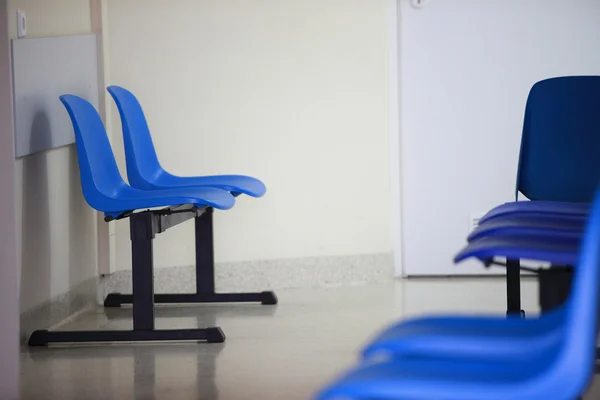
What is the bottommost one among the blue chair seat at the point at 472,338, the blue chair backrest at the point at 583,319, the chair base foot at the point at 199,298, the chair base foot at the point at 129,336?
the chair base foot at the point at 129,336

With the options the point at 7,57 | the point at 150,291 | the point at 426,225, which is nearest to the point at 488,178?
the point at 426,225

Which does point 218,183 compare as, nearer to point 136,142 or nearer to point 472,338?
point 136,142

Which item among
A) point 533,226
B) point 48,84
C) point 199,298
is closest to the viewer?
point 533,226

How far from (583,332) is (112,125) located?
3541 millimetres

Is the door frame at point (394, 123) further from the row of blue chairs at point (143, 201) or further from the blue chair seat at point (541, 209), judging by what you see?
the blue chair seat at point (541, 209)

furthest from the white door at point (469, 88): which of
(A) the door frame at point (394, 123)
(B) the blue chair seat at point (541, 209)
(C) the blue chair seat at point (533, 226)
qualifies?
(C) the blue chair seat at point (533, 226)

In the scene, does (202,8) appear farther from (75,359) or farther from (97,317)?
(75,359)

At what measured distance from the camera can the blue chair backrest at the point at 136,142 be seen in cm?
426

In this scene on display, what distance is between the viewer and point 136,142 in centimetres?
434

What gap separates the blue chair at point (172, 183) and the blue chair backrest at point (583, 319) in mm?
2778

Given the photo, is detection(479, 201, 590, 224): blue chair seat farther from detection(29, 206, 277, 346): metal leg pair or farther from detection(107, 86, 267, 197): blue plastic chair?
detection(107, 86, 267, 197): blue plastic chair

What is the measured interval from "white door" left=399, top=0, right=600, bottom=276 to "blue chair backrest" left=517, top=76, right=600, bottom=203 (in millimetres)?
1328

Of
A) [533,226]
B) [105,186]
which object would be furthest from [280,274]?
[533,226]

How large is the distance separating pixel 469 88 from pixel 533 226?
7.74 ft
